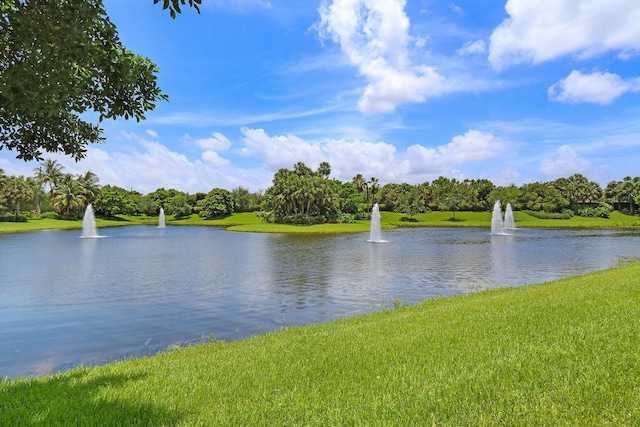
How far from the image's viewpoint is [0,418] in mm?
5469

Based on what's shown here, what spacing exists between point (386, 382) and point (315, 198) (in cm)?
9290

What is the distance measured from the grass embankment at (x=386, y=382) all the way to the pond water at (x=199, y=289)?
16.1 feet

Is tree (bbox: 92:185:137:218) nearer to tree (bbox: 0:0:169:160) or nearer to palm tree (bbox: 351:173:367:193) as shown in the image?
palm tree (bbox: 351:173:367:193)

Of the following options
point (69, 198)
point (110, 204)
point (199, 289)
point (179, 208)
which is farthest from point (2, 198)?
point (199, 289)

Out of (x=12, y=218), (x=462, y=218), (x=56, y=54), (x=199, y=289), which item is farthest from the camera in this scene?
(x=462, y=218)

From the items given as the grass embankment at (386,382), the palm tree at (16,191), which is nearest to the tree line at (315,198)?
the palm tree at (16,191)

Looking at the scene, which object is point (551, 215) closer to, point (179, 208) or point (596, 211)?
point (596, 211)

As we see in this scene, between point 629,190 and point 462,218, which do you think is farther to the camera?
point 462,218

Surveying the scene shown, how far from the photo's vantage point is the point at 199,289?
2217 cm

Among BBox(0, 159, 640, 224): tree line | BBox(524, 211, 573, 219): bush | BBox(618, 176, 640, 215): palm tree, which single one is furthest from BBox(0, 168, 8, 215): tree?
BBox(618, 176, 640, 215): palm tree

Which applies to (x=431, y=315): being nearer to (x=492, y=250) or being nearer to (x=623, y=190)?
(x=492, y=250)

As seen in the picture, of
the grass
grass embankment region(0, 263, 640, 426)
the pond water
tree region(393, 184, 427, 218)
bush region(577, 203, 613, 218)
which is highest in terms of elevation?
tree region(393, 184, 427, 218)

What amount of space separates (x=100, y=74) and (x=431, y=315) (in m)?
10.7

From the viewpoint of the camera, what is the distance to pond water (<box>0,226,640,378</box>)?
526 inches
